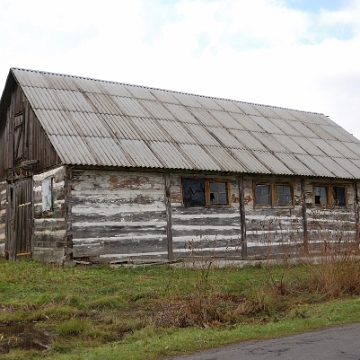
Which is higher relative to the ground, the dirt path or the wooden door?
the wooden door

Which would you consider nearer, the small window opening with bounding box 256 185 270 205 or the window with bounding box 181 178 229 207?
the window with bounding box 181 178 229 207

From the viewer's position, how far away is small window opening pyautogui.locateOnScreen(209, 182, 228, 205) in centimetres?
1542

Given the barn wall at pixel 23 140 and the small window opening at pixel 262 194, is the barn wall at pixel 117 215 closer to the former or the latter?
the barn wall at pixel 23 140

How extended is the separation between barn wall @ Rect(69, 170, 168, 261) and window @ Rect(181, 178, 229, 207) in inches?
33.2

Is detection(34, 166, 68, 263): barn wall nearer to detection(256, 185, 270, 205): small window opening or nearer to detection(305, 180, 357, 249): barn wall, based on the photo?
detection(256, 185, 270, 205): small window opening

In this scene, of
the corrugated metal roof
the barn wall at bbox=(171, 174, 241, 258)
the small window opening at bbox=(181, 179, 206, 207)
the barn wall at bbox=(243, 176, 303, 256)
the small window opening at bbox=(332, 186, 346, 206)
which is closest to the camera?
the corrugated metal roof

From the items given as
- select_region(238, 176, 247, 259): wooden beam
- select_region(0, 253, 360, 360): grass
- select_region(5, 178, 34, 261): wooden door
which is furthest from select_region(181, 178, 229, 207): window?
select_region(5, 178, 34, 261): wooden door

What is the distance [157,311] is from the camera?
790 centimetres

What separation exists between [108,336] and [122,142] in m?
8.55

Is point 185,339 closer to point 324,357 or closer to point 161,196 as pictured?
point 324,357

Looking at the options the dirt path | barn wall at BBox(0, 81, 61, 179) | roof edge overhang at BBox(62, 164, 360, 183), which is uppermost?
barn wall at BBox(0, 81, 61, 179)

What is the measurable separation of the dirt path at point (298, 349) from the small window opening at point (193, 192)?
8.64 m

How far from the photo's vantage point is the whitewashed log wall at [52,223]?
13.1m

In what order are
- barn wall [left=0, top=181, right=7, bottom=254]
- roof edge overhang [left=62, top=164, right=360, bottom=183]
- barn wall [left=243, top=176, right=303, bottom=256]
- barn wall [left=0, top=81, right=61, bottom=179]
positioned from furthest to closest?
barn wall [left=0, top=181, right=7, bottom=254]
barn wall [left=243, top=176, right=303, bottom=256]
barn wall [left=0, top=81, right=61, bottom=179]
roof edge overhang [left=62, top=164, right=360, bottom=183]
